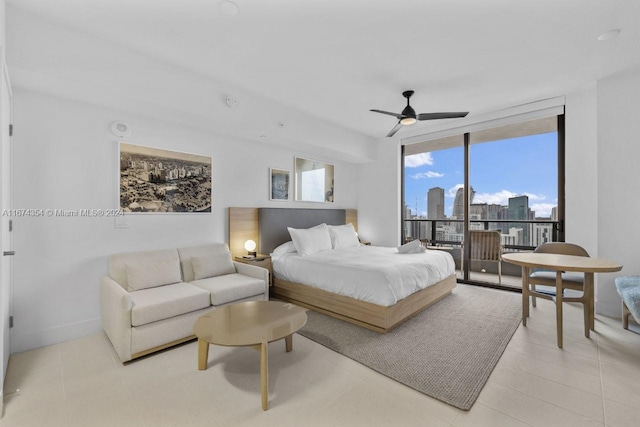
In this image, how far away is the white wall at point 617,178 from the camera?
3092mm

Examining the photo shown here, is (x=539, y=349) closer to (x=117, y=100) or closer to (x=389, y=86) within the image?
(x=389, y=86)

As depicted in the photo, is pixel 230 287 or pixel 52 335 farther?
pixel 230 287

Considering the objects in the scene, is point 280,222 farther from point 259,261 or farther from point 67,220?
point 67,220

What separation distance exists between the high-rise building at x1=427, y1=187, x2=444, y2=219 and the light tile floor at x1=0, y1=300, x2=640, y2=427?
3.49 metres

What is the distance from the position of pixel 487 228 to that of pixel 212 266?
5.01 metres

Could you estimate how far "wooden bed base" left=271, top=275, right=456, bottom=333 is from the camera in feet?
9.22

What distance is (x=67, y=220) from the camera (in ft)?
8.88

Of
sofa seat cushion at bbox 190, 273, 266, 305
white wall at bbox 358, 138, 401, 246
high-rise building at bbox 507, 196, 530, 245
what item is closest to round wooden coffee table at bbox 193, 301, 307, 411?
sofa seat cushion at bbox 190, 273, 266, 305

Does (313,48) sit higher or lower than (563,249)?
higher

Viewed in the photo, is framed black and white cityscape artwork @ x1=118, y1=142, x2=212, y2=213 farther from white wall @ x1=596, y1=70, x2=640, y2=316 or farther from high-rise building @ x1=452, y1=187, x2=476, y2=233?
white wall @ x1=596, y1=70, x2=640, y2=316

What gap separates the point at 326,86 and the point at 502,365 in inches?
130

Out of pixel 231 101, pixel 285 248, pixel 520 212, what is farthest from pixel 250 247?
pixel 520 212

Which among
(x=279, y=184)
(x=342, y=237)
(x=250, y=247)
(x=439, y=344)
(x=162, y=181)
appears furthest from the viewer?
(x=342, y=237)

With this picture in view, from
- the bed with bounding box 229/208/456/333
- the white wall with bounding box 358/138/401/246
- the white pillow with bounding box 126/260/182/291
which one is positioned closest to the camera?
the white pillow with bounding box 126/260/182/291
